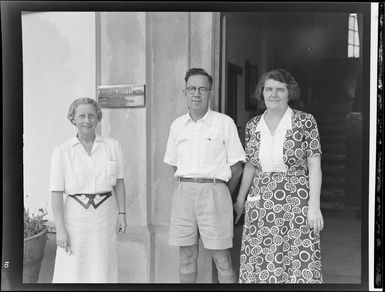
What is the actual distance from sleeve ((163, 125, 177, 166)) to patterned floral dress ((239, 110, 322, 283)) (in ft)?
2.10

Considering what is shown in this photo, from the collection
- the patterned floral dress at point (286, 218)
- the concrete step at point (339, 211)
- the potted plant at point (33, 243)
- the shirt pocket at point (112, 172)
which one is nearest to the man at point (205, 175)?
the patterned floral dress at point (286, 218)

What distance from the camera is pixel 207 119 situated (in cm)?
372

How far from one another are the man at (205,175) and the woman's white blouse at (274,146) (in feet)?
0.82

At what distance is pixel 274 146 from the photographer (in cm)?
346

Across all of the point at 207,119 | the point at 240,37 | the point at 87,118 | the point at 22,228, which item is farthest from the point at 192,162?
the point at 240,37

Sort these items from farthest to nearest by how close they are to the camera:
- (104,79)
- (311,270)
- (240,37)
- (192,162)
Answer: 1. (240,37)
2. (104,79)
3. (192,162)
4. (311,270)

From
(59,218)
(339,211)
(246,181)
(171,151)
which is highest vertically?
(171,151)

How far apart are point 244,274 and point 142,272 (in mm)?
1049

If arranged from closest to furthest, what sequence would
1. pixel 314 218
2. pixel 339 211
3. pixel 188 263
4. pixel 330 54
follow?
pixel 314 218
pixel 188 263
pixel 339 211
pixel 330 54

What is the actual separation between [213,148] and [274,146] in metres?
0.50

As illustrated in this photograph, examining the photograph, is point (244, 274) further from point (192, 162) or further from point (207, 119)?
point (207, 119)

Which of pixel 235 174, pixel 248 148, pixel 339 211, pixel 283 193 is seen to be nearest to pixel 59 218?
pixel 235 174

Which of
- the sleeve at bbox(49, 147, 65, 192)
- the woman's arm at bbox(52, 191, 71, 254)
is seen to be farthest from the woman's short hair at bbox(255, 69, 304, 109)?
the woman's arm at bbox(52, 191, 71, 254)

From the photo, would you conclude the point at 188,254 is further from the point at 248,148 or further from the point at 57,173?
the point at 57,173
